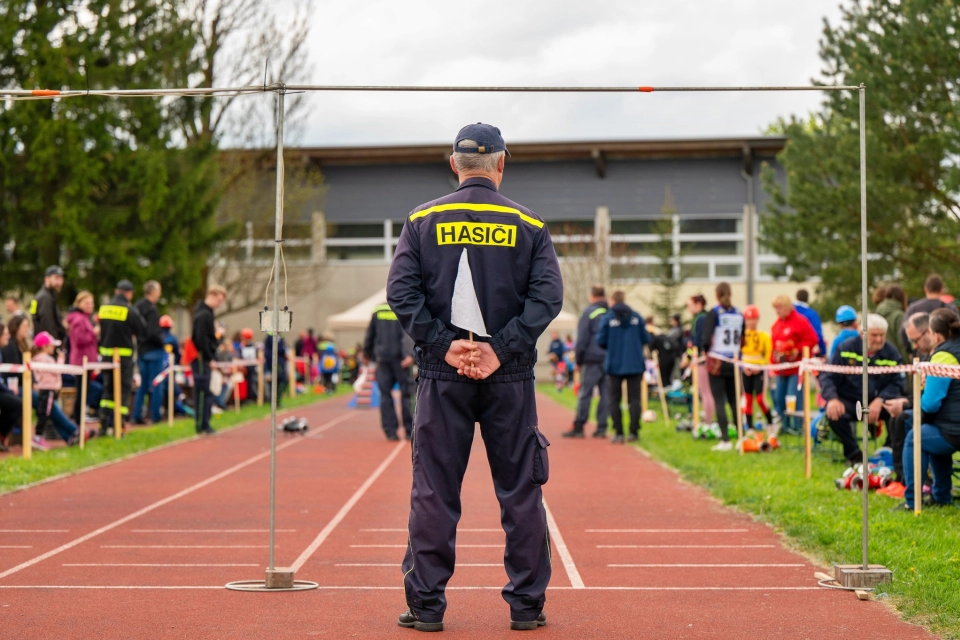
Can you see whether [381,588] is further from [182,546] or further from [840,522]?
[840,522]

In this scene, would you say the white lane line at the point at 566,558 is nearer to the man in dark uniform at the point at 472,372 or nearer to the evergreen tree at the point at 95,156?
the man in dark uniform at the point at 472,372

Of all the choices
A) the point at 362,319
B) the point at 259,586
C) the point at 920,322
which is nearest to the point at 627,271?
the point at 362,319

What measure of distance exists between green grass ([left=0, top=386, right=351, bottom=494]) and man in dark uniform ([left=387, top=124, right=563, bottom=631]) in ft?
23.0

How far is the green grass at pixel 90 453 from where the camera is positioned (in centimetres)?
1281

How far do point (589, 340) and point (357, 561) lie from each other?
37.9 ft

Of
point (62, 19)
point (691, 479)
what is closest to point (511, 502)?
point (691, 479)

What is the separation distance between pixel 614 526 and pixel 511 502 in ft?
→ 13.3

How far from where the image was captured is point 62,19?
27.5 metres

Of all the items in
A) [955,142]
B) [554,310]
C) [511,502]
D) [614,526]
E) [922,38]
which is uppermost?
[922,38]

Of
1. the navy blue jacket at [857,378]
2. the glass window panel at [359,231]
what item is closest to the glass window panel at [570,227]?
the glass window panel at [359,231]

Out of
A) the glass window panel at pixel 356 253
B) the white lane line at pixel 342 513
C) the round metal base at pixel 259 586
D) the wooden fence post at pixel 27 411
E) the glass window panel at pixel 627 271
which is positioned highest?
the glass window panel at pixel 356 253

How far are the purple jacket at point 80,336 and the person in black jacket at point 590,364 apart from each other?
22.5ft

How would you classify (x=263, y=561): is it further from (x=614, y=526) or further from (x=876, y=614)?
(x=876, y=614)

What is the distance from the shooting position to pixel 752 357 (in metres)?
16.1
